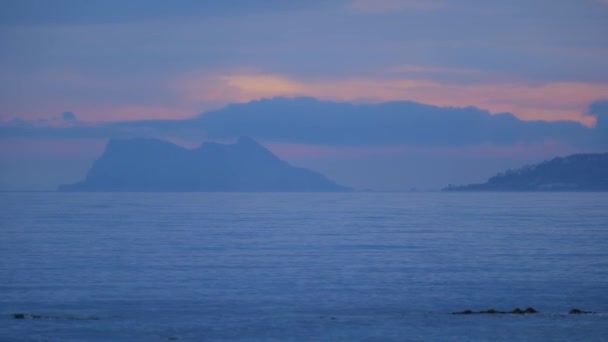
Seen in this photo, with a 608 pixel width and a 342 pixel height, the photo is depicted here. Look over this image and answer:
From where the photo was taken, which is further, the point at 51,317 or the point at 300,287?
the point at 300,287

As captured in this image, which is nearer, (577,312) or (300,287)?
(577,312)

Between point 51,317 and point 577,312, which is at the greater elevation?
point 577,312

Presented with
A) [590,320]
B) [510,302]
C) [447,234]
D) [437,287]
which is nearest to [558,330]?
[590,320]

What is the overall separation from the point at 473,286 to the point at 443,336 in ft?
40.0

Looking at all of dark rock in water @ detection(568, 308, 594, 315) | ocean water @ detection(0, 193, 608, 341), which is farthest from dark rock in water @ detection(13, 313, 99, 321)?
dark rock in water @ detection(568, 308, 594, 315)

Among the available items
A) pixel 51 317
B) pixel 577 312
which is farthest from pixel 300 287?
pixel 577 312

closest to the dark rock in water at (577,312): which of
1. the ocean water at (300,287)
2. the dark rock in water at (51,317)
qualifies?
the ocean water at (300,287)

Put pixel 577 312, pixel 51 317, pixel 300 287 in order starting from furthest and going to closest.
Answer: pixel 300 287, pixel 577 312, pixel 51 317

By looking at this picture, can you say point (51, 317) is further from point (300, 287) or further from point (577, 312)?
point (577, 312)

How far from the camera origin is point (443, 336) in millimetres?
23906

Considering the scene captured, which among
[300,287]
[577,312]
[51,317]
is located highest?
[577,312]

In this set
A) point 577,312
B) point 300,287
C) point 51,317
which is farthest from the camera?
point 300,287

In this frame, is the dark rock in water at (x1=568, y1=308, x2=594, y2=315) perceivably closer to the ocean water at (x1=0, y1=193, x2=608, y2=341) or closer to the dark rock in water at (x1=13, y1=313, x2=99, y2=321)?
the ocean water at (x1=0, y1=193, x2=608, y2=341)

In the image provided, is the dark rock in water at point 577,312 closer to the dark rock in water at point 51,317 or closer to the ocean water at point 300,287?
the ocean water at point 300,287
